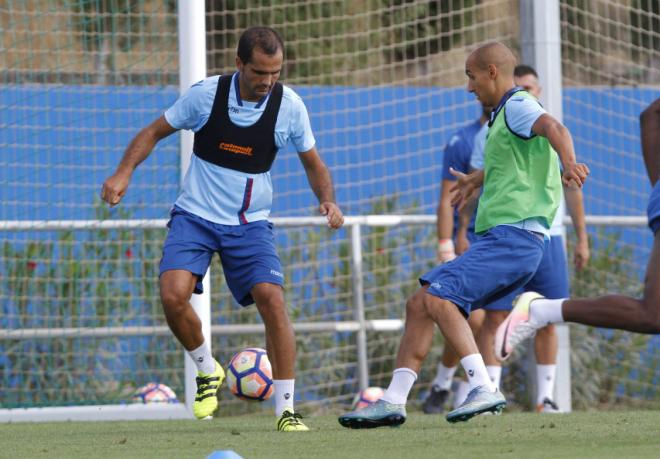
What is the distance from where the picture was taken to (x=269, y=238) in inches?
293

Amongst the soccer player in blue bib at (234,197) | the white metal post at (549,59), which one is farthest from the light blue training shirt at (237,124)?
the white metal post at (549,59)

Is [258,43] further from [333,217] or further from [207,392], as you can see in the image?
[207,392]

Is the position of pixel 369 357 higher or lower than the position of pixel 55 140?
lower

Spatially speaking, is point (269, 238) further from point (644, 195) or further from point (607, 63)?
point (607, 63)

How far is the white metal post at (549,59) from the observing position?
10461 mm

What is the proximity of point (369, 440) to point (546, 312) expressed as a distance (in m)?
1.32

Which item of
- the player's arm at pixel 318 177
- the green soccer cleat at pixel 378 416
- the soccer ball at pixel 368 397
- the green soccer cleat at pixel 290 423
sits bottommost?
the soccer ball at pixel 368 397

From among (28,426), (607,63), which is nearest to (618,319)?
(28,426)

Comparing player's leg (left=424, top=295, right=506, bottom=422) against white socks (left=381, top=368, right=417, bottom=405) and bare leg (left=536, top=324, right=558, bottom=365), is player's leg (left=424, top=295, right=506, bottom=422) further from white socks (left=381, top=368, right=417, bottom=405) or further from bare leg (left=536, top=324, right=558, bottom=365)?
bare leg (left=536, top=324, right=558, bottom=365)

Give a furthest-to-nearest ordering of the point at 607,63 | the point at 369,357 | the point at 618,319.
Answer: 1. the point at 607,63
2. the point at 369,357
3. the point at 618,319

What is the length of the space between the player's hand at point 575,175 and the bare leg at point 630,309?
1.47 ft

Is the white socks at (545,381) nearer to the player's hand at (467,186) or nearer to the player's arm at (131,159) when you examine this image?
the player's hand at (467,186)

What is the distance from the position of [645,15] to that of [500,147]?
6.32 metres

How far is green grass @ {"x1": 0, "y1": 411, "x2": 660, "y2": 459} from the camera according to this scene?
18.2 feet
